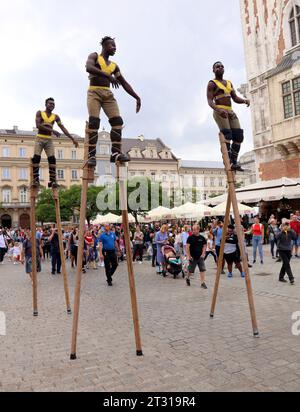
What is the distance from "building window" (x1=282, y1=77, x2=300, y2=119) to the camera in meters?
24.4

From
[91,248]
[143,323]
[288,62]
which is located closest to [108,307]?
[143,323]

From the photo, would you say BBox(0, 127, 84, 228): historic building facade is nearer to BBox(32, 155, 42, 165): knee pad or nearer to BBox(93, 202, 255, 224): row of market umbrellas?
BBox(93, 202, 255, 224): row of market umbrellas

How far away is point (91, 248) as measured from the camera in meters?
16.7

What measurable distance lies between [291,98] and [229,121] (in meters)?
20.9

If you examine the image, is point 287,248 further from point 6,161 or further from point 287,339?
point 6,161

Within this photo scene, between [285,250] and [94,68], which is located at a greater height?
[94,68]

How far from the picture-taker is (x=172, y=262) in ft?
42.9

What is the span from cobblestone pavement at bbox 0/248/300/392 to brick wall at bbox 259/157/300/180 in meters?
18.3

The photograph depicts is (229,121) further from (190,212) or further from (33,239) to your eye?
(190,212)

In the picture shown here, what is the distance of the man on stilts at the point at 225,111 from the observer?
6250 millimetres

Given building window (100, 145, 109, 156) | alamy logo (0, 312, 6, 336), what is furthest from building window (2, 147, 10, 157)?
alamy logo (0, 312, 6, 336)

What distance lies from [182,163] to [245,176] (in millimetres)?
17982

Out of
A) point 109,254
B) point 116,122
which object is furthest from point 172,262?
point 116,122

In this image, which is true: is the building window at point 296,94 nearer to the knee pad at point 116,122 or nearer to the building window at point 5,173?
the knee pad at point 116,122
